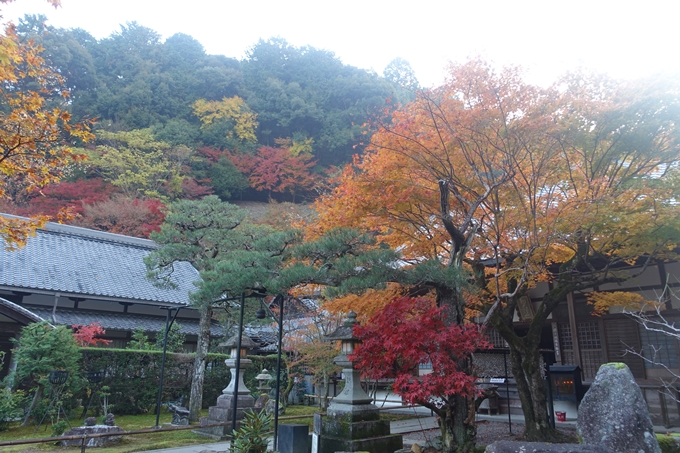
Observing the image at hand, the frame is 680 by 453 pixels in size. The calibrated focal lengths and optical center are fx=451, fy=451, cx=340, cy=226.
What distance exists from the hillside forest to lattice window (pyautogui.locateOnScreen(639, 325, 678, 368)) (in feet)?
79.7

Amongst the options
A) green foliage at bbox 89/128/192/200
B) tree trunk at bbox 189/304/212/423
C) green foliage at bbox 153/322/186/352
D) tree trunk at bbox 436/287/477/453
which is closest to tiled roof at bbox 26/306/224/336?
green foliage at bbox 153/322/186/352

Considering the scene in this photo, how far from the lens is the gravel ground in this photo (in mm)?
9578

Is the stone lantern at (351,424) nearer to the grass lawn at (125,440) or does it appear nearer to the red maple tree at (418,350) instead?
the red maple tree at (418,350)

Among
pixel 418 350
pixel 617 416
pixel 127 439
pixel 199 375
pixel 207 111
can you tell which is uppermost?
pixel 207 111

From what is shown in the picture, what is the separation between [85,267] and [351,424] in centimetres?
1509

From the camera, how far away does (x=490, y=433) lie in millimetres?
10539

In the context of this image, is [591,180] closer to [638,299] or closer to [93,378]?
[638,299]

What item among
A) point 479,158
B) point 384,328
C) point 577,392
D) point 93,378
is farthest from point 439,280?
point 93,378

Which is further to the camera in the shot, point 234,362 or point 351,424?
point 234,362

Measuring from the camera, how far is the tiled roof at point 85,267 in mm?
16359

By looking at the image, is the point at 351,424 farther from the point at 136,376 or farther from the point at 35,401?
the point at 136,376

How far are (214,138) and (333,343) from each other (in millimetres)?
30999

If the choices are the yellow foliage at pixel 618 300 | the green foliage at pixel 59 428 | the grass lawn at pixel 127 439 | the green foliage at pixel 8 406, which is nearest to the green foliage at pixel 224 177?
the grass lawn at pixel 127 439

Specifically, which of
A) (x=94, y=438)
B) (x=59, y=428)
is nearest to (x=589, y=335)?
(x=94, y=438)
